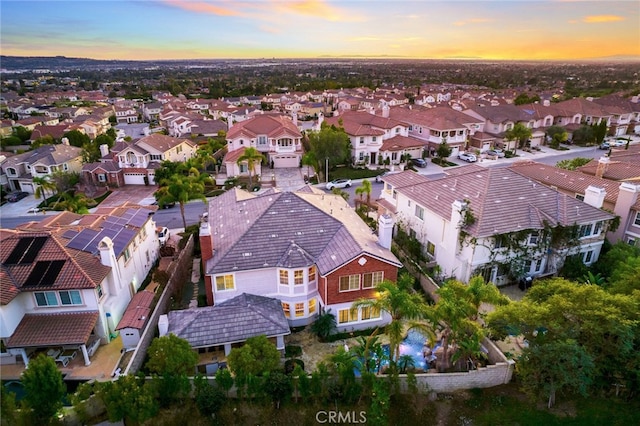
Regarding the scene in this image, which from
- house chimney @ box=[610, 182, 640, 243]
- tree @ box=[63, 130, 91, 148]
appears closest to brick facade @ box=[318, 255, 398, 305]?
house chimney @ box=[610, 182, 640, 243]

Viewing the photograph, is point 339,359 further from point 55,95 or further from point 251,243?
point 55,95

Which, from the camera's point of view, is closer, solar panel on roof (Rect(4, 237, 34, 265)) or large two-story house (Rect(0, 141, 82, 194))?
solar panel on roof (Rect(4, 237, 34, 265))

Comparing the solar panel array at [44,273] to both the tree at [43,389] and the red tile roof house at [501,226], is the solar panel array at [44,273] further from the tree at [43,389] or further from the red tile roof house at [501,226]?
the red tile roof house at [501,226]

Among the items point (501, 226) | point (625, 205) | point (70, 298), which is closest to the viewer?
point (70, 298)

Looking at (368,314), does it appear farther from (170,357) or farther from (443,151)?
(443,151)

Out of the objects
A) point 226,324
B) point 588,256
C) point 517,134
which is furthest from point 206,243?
point 517,134

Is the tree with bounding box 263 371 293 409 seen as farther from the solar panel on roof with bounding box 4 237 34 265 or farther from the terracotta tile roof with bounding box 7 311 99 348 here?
the solar panel on roof with bounding box 4 237 34 265

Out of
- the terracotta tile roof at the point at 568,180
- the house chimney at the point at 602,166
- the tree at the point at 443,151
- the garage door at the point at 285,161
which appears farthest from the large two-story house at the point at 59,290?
the tree at the point at 443,151
